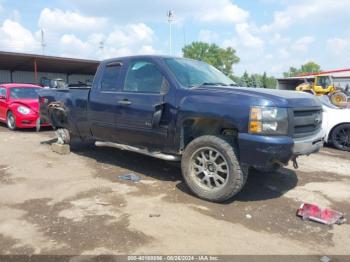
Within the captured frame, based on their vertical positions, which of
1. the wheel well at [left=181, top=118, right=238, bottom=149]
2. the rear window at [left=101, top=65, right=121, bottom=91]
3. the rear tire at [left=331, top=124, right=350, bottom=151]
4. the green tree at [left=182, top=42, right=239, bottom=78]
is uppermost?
the green tree at [left=182, top=42, right=239, bottom=78]

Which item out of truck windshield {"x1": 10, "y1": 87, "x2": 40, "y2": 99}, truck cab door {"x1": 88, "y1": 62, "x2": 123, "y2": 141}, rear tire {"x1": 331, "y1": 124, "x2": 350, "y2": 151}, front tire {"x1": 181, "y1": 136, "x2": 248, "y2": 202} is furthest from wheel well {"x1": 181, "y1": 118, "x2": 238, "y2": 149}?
truck windshield {"x1": 10, "y1": 87, "x2": 40, "y2": 99}

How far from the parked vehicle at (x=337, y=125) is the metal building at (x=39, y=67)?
2097cm

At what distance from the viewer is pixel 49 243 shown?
12.7ft

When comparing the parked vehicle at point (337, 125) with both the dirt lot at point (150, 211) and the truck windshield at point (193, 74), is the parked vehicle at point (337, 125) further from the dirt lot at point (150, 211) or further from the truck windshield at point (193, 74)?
the truck windshield at point (193, 74)

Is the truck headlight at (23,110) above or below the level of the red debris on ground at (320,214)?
above

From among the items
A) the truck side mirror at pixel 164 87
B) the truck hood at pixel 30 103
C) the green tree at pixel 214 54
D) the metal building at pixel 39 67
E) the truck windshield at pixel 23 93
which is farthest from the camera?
the green tree at pixel 214 54

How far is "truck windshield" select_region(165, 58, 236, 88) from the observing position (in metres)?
5.66

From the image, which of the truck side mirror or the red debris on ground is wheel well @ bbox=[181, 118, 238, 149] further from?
the red debris on ground

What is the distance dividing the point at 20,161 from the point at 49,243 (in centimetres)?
398

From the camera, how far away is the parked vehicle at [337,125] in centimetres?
930

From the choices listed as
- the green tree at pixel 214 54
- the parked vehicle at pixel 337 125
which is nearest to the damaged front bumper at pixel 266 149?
the parked vehicle at pixel 337 125

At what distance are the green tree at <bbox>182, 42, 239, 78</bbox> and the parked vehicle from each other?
7327 cm

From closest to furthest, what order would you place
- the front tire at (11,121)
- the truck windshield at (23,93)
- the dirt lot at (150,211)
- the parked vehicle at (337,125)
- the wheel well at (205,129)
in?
the dirt lot at (150,211) → the wheel well at (205,129) → the parked vehicle at (337,125) → the front tire at (11,121) → the truck windshield at (23,93)

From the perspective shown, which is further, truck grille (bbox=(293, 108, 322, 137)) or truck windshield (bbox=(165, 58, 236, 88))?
truck windshield (bbox=(165, 58, 236, 88))
